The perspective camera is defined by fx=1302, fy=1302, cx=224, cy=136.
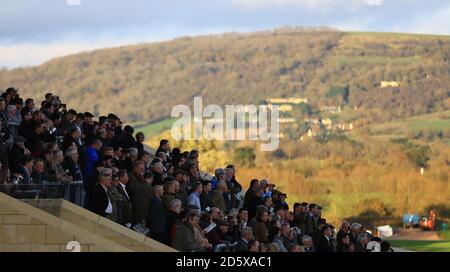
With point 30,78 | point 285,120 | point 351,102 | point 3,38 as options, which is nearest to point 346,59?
point 351,102

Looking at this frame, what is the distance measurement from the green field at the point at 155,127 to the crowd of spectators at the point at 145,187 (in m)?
104

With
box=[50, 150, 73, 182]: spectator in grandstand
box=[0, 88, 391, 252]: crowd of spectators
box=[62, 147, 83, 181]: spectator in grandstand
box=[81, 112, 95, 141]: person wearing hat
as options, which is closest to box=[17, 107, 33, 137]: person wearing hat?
box=[0, 88, 391, 252]: crowd of spectators

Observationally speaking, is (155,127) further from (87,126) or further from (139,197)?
(139,197)

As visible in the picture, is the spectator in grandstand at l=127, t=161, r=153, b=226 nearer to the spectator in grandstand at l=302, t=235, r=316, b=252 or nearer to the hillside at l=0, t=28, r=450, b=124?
the spectator in grandstand at l=302, t=235, r=316, b=252

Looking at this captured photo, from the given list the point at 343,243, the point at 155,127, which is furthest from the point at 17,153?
the point at 155,127

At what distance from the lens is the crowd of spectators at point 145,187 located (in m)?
19.7

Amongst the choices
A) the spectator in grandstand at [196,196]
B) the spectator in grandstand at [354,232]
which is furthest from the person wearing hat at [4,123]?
the spectator in grandstand at [354,232]

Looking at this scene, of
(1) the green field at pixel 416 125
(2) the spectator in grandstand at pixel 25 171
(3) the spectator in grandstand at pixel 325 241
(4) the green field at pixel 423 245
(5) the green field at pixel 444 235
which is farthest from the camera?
(1) the green field at pixel 416 125

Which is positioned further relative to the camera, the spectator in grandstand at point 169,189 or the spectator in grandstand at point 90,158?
the spectator in grandstand at point 90,158

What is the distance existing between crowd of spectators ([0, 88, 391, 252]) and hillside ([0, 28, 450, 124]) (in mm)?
120676

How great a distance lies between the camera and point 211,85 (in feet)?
562

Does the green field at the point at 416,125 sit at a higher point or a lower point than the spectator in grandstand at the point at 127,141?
lower

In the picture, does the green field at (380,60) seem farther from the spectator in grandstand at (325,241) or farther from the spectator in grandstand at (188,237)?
the spectator in grandstand at (188,237)

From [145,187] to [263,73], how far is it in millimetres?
154189
